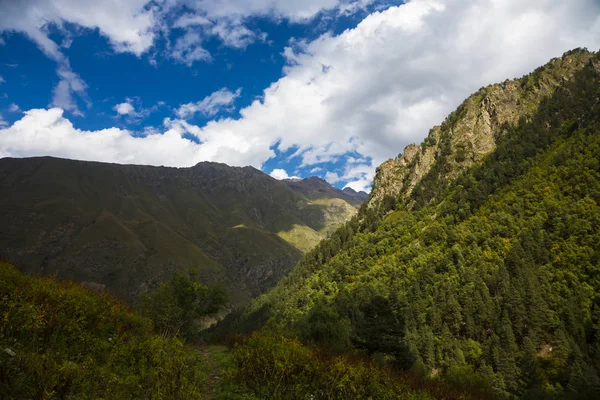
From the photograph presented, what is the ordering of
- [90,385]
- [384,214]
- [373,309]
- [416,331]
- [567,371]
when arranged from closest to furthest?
[90,385], [373,309], [567,371], [416,331], [384,214]

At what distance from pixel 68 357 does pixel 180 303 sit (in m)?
40.4

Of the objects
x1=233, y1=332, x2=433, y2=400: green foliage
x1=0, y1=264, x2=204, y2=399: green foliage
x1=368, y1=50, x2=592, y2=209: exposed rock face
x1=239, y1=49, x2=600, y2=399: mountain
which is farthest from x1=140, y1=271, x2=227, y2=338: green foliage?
x1=368, y1=50, x2=592, y2=209: exposed rock face

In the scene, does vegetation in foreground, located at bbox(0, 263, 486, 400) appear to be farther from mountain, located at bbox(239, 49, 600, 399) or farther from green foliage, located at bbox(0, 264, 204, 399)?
mountain, located at bbox(239, 49, 600, 399)

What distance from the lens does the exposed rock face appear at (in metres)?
177

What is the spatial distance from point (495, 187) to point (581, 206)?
38.6 meters

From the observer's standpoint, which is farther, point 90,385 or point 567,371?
point 567,371

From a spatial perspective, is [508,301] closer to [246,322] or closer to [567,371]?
[567,371]

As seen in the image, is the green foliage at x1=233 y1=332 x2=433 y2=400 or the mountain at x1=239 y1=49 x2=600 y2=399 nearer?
the green foliage at x1=233 y1=332 x2=433 y2=400

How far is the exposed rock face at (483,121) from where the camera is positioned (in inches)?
6964

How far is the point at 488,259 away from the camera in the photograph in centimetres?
10800

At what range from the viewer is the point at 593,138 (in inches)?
4850

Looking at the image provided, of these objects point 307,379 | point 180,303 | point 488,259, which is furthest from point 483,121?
point 307,379

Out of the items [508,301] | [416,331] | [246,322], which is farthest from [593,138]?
[246,322]

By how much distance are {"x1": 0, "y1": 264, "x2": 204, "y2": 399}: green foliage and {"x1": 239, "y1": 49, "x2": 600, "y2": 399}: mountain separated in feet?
89.2
